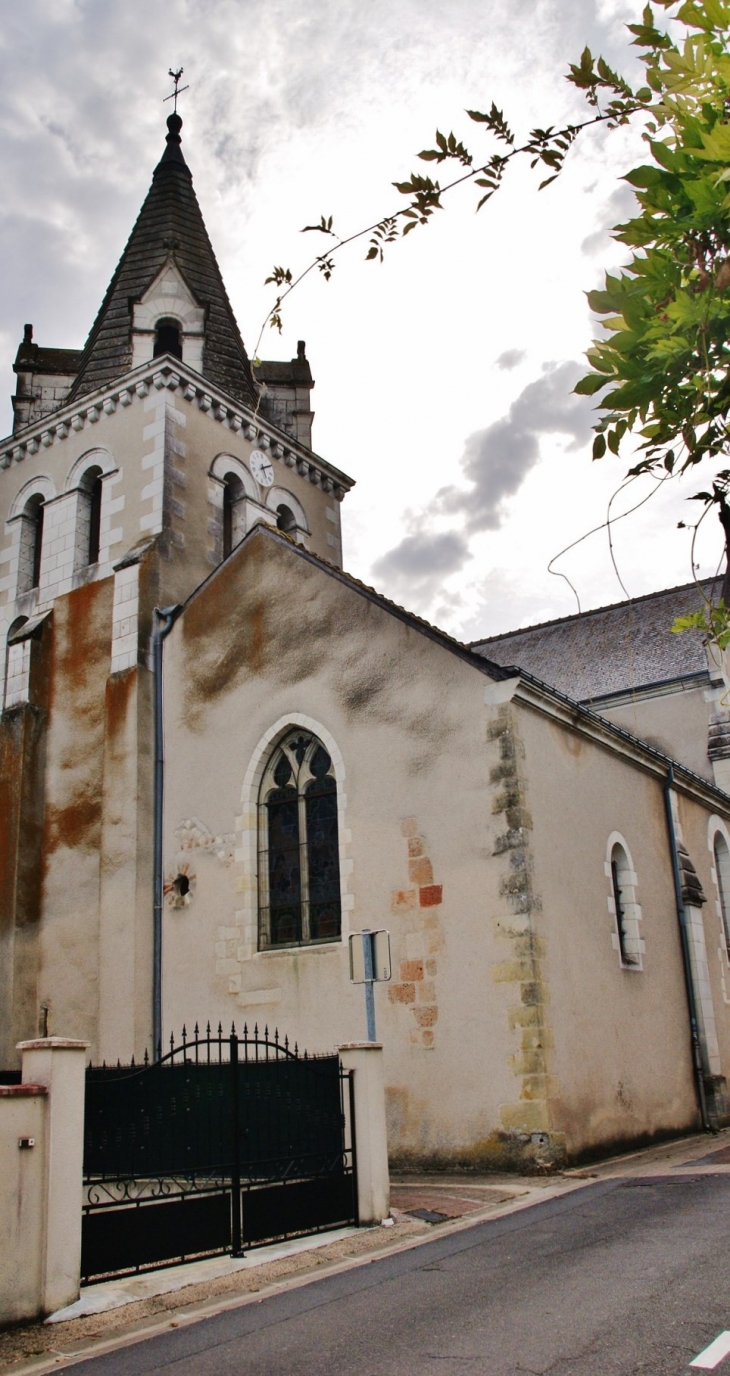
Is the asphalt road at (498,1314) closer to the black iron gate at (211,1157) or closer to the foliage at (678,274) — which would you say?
the black iron gate at (211,1157)

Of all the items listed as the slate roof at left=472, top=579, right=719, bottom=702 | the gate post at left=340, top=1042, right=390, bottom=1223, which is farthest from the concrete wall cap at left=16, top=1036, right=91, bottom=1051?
the slate roof at left=472, top=579, right=719, bottom=702

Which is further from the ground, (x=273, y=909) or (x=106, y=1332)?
(x=273, y=909)

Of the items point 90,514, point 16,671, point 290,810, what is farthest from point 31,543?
point 290,810

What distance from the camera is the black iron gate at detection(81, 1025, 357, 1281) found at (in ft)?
21.4

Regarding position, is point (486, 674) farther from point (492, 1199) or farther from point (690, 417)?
point (690, 417)

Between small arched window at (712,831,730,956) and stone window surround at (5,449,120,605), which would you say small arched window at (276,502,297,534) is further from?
small arched window at (712,831,730,956)

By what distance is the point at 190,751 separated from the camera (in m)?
14.1

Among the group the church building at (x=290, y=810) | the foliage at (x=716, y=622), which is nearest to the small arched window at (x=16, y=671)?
the church building at (x=290, y=810)

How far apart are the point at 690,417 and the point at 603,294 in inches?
12.8

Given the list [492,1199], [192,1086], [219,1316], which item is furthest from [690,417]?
[492,1199]

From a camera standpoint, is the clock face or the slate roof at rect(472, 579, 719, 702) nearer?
the clock face

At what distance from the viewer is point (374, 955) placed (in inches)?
359

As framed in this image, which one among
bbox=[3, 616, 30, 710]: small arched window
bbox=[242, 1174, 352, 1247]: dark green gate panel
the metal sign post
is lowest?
bbox=[242, 1174, 352, 1247]: dark green gate panel

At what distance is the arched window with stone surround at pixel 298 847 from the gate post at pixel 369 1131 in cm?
362
